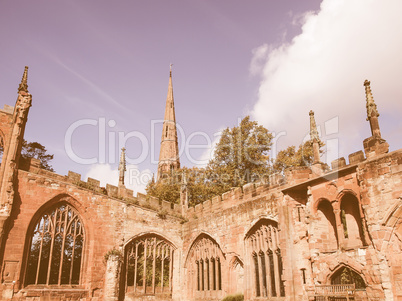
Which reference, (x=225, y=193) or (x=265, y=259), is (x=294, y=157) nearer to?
(x=225, y=193)

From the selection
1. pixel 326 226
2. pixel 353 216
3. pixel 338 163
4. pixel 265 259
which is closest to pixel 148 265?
pixel 265 259

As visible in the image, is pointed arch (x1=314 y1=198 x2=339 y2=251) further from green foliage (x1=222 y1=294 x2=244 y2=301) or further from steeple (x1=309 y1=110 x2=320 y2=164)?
green foliage (x1=222 y1=294 x2=244 y2=301)

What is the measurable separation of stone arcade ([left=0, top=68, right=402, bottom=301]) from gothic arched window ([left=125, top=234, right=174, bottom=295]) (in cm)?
6

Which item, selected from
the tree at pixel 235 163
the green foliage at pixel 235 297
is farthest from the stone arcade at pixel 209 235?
the tree at pixel 235 163

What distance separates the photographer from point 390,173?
1070 cm

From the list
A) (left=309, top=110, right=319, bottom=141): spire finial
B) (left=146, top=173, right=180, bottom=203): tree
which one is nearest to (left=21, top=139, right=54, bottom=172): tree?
(left=146, top=173, right=180, bottom=203): tree

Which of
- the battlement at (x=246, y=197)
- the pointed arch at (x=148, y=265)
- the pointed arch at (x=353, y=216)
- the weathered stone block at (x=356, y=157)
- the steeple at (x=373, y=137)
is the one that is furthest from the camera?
the pointed arch at (x=148, y=265)

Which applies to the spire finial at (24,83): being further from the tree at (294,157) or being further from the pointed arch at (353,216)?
the tree at (294,157)

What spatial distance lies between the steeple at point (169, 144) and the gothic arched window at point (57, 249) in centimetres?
2915

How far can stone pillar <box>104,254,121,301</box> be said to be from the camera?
16500 millimetres

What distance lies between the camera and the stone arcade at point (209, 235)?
11016 millimetres

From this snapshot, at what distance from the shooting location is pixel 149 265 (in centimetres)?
A: 2012

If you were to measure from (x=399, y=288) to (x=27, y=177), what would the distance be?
1523 centimetres

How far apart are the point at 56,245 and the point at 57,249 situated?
8.2 inches
